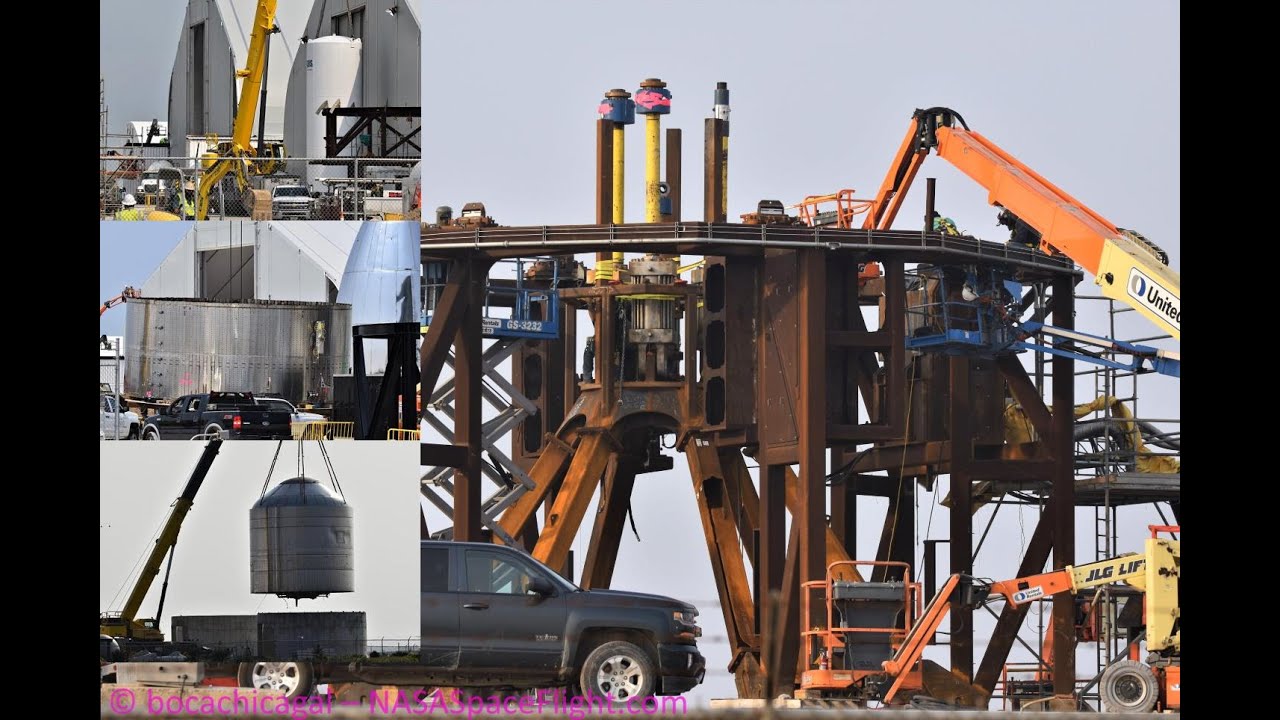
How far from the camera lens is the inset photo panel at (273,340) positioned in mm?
30656

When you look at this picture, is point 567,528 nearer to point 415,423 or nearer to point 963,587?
point 963,587

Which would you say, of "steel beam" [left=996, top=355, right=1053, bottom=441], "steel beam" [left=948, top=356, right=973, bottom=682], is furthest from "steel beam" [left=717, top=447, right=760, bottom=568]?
"steel beam" [left=996, top=355, right=1053, bottom=441]

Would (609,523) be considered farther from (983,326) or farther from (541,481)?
(983,326)

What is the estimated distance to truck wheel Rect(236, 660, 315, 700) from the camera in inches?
1150

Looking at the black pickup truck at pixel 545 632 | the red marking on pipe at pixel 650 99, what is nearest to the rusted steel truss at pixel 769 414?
the red marking on pipe at pixel 650 99

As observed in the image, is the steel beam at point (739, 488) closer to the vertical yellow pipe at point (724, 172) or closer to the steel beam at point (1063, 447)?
the vertical yellow pipe at point (724, 172)

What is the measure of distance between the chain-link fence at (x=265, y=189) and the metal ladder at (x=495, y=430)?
12876 millimetres

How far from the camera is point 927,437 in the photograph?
159 ft

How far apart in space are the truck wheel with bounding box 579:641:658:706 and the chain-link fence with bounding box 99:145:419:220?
6.57 m

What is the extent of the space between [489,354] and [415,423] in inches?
670

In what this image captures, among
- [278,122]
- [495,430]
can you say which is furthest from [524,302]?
[278,122]

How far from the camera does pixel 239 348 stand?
30859 mm
